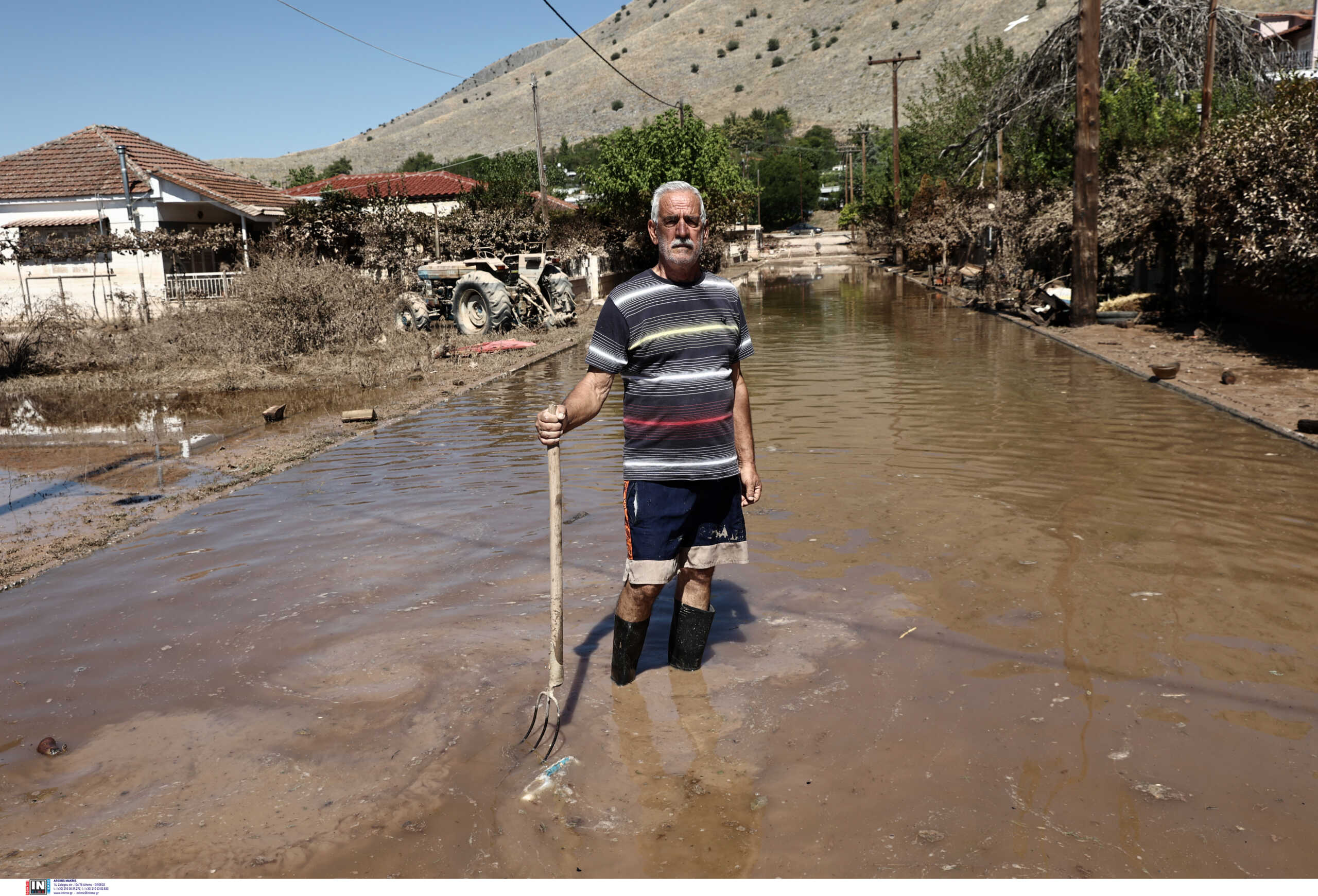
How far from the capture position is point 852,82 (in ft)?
445

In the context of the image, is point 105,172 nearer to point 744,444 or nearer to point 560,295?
point 560,295

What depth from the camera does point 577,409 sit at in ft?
12.5

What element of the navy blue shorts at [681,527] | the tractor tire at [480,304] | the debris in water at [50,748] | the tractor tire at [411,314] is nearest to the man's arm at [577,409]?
the navy blue shorts at [681,527]

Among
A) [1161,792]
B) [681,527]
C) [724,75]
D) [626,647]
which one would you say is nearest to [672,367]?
[681,527]

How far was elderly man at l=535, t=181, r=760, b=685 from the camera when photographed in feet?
12.2

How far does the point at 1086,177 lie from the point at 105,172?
2805 centimetres

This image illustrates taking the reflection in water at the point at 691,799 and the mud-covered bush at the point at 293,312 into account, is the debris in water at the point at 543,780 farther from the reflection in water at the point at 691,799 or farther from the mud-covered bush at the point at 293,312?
the mud-covered bush at the point at 293,312

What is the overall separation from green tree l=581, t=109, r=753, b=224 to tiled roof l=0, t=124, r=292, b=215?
12252mm

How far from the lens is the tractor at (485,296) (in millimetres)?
20266

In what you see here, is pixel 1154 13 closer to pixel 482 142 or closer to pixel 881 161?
pixel 881 161

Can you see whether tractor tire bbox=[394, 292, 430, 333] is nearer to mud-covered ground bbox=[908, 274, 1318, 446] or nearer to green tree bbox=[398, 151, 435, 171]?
mud-covered ground bbox=[908, 274, 1318, 446]

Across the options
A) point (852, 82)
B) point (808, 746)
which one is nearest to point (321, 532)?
point (808, 746)

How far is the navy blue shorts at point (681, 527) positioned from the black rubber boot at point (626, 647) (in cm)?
26

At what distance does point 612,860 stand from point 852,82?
145 meters
